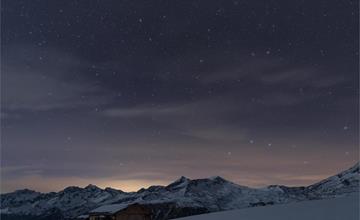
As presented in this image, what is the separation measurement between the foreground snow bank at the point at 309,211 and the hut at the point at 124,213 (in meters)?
44.2

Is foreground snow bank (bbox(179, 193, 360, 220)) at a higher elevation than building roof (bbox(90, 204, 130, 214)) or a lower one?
lower

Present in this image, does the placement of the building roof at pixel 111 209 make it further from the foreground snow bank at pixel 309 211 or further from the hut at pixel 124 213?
the foreground snow bank at pixel 309 211

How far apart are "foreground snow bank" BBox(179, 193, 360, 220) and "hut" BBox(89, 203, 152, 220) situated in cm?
4418

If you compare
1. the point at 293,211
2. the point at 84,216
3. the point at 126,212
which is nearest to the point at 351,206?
the point at 293,211

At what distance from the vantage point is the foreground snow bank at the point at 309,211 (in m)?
5.98

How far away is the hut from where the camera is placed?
5016 cm

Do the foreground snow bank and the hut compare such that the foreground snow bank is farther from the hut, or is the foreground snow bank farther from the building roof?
the building roof

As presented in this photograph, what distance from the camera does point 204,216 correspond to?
8.45 meters

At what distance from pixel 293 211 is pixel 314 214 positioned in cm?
45

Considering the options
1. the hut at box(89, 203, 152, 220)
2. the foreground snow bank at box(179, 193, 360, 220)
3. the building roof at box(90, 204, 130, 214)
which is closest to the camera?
the foreground snow bank at box(179, 193, 360, 220)

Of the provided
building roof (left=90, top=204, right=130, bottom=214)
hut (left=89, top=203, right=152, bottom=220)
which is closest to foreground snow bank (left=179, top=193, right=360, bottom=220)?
hut (left=89, top=203, right=152, bottom=220)

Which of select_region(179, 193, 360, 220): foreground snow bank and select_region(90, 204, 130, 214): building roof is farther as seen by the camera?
select_region(90, 204, 130, 214): building roof

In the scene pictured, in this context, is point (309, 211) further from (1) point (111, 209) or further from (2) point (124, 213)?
(1) point (111, 209)

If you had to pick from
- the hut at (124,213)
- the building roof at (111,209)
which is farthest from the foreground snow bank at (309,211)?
the building roof at (111,209)
